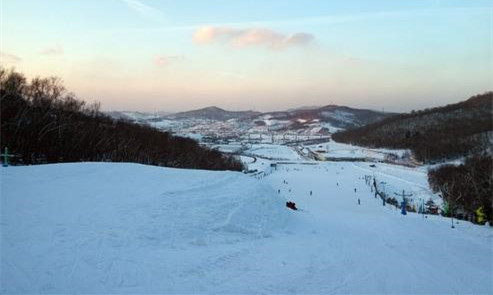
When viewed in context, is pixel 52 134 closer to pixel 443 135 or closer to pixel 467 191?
pixel 467 191

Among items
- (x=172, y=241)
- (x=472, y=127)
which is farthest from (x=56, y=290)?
(x=472, y=127)

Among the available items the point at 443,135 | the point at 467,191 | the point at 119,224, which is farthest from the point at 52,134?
the point at 443,135

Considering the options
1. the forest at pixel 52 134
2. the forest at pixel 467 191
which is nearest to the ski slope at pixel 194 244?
the forest at pixel 467 191

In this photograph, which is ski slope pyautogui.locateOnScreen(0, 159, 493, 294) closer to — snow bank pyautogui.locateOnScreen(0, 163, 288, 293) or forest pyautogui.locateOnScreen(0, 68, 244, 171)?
snow bank pyautogui.locateOnScreen(0, 163, 288, 293)

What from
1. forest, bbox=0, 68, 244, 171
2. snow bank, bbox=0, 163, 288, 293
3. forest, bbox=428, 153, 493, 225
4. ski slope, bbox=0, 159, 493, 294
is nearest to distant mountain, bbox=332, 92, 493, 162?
forest, bbox=428, 153, 493, 225

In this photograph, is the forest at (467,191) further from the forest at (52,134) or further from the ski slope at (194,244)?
the forest at (52,134)

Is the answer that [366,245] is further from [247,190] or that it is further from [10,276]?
[10,276]
